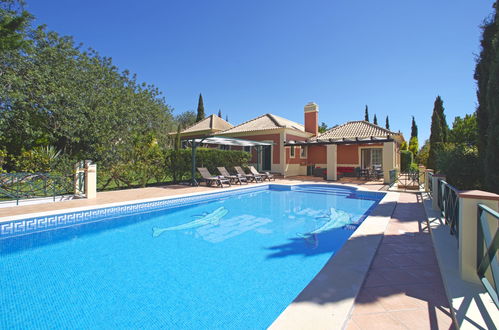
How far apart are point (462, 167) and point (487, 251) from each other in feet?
20.0

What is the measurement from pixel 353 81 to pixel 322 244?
49.4ft

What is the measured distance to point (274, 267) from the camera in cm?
454

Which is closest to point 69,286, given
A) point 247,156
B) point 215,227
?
point 215,227

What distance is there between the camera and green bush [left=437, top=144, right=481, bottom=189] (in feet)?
23.1

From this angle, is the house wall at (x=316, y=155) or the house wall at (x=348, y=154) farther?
the house wall at (x=316, y=155)

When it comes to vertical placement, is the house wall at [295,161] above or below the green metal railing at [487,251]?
above

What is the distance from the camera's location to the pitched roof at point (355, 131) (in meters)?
19.8

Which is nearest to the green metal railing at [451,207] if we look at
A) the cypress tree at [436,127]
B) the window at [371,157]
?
the window at [371,157]

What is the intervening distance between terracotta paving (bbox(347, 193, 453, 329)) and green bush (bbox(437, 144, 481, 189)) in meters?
3.60

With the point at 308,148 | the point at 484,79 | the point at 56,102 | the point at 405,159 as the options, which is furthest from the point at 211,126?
the point at 484,79

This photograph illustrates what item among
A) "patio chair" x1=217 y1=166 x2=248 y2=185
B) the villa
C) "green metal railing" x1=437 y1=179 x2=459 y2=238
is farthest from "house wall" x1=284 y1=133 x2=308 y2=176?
"green metal railing" x1=437 y1=179 x2=459 y2=238

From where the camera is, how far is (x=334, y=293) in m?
2.87

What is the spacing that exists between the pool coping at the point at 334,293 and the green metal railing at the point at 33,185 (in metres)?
10.3

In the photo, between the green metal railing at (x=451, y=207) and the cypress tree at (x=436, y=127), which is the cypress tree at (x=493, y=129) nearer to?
the green metal railing at (x=451, y=207)
